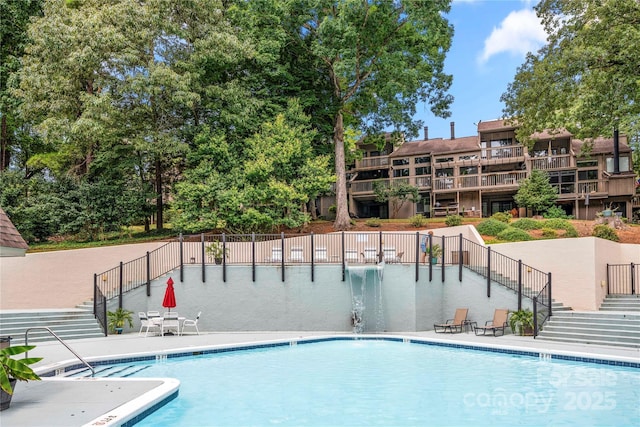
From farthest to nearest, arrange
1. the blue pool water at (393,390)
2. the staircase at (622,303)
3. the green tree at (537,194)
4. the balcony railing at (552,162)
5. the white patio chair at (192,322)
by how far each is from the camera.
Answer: the balcony railing at (552,162), the green tree at (537,194), the white patio chair at (192,322), the staircase at (622,303), the blue pool water at (393,390)

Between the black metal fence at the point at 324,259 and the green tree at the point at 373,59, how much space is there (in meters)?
8.51

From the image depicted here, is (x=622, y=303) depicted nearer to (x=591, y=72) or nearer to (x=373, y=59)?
(x=591, y=72)

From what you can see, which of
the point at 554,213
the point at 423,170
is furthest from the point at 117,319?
the point at 423,170

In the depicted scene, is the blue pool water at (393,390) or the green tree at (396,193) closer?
the blue pool water at (393,390)

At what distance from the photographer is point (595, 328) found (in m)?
15.7

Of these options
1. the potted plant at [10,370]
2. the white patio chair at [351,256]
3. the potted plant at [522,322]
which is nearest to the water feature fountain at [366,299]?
the white patio chair at [351,256]

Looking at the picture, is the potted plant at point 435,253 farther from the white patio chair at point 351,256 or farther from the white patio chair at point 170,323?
the white patio chair at point 170,323

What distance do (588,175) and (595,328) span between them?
25004 millimetres

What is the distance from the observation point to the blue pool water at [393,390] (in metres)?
8.62

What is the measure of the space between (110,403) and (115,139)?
878 inches

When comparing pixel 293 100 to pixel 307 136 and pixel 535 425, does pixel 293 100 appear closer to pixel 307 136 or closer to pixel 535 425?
pixel 307 136

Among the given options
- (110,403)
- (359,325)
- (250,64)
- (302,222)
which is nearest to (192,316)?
(359,325)

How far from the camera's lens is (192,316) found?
1933 cm

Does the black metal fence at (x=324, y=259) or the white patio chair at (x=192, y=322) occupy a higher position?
the black metal fence at (x=324, y=259)
